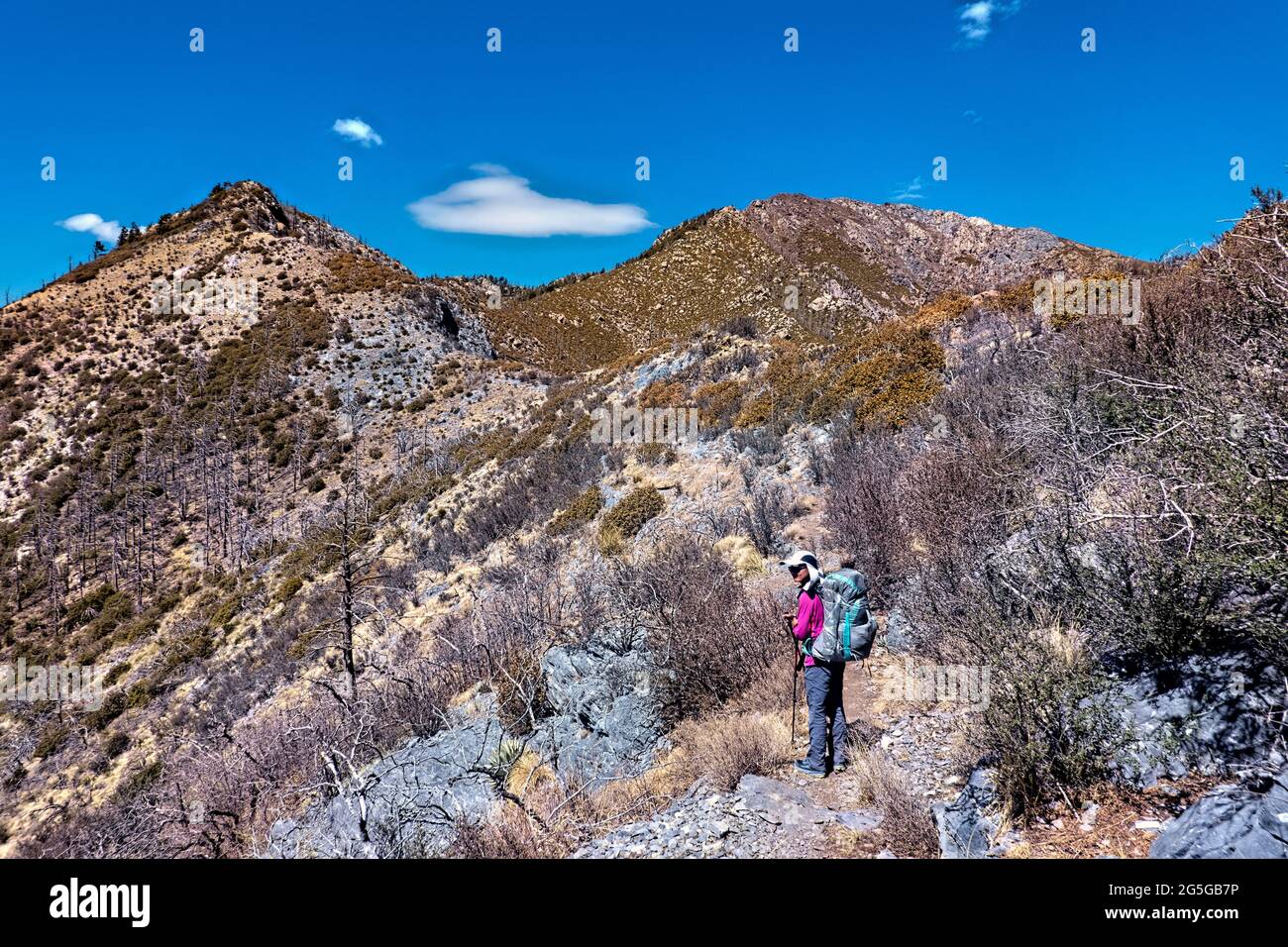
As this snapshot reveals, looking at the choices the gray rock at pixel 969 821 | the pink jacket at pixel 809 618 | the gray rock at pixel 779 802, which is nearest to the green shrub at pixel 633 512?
the pink jacket at pixel 809 618

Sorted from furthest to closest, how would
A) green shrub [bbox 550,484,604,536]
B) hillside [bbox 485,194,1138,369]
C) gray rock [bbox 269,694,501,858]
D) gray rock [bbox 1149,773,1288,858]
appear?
hillside [bbox 485,194,1138,369]
green shrub [bbox 550,484,604,536]
gray rock [bbox 269,694,501,858]
gray rock [bbox 1149,773,1288,858]

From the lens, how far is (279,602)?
17.1 metres

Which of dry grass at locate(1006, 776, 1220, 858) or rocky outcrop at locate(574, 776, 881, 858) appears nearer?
dry grass at locate(1006, 776, 1220, 858)

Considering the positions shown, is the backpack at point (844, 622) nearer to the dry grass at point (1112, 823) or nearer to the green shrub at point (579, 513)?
the dry grass at point (1112, 823)

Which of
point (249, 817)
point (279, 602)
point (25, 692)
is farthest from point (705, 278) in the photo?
point (249, 817)

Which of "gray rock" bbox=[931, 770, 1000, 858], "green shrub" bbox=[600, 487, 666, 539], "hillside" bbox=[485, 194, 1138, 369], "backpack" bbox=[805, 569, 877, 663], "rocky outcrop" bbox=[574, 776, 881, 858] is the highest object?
"hillside" bbox=[485, 194, 1138, 369]

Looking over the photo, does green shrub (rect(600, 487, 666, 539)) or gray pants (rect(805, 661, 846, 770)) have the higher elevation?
green shrub (rect(600, 487, 666, 539))

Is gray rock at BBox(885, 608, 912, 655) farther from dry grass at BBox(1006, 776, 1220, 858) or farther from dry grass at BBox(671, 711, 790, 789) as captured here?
dry grass at BBox(1006, 776, 1220, 858)

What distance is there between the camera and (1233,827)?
8.50 ft

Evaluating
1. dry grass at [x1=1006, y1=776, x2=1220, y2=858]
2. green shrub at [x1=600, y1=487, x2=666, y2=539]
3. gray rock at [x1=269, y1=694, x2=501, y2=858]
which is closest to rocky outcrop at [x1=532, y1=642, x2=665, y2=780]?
gray rock at [x1=269, y1=694, x2=501, y2=858]

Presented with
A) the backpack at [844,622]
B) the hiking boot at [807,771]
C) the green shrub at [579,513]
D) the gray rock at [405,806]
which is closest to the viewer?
the backpack at [844,622]

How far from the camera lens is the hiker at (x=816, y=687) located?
4664 mm

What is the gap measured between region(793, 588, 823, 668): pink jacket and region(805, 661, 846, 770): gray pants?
0.14 metres

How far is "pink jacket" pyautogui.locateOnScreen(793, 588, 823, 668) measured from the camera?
4805mm
